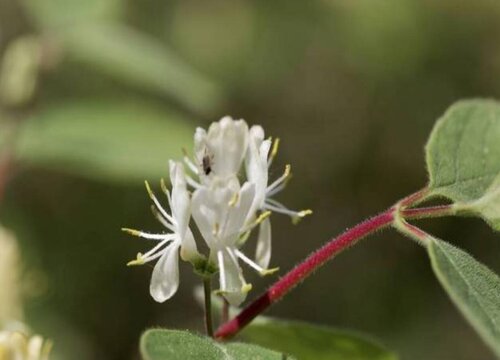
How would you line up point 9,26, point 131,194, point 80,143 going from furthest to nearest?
point 9,26
point 131,194
point 80,143

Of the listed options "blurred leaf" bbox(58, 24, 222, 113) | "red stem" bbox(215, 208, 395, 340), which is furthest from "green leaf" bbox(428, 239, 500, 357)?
"blurred leaf" bbox(58, 24, 222, 113)

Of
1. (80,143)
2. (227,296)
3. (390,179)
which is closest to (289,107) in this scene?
(390,179)

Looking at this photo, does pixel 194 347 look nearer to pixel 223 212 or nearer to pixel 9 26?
pixel 223 212

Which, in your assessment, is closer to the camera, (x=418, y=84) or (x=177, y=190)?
(x=177, y=190)

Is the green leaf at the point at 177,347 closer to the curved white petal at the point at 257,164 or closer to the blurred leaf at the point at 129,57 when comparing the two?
the curved white petal at the point at 257,164

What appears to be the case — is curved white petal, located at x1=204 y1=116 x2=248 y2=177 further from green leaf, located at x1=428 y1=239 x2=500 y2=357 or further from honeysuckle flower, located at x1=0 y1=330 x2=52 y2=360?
honeysuckle flower, located at x1=0 y1=330 x2=52 y2=360

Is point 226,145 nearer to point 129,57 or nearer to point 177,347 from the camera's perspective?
point 177,347

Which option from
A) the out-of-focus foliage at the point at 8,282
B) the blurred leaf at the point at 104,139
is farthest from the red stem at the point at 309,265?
the blurred leaf at the point at 104,139
